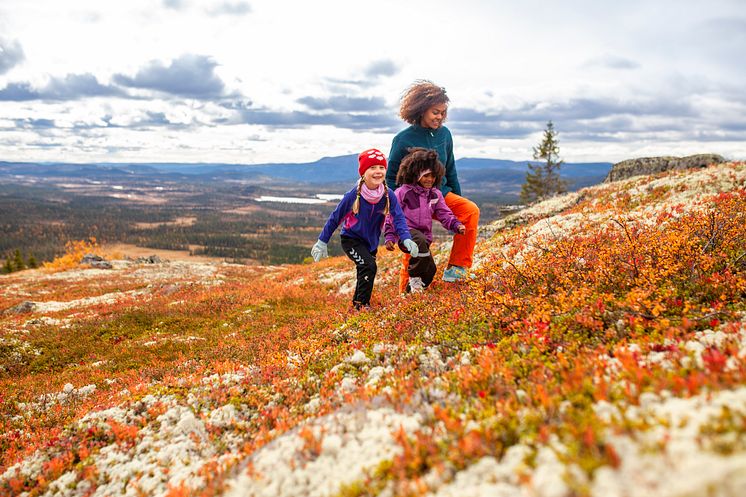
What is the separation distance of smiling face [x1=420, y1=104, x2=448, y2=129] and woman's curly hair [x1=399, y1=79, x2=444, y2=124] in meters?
0.06

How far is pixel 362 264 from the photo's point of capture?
9375mm

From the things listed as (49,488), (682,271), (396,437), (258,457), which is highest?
(682,271)

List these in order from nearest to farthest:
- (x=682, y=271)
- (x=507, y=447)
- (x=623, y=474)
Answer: (x=623, y=474) < (x=507, y=447) < (x=682, y=271)

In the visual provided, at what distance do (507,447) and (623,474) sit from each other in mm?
927

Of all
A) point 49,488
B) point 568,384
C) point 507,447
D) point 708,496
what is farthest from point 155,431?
point 708,496

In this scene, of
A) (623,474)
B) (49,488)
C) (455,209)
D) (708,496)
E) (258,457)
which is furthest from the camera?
(455,209)

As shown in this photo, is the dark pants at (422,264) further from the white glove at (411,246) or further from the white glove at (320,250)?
the white glove at (320,250)

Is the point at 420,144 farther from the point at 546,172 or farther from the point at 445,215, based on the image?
the point at 546,172

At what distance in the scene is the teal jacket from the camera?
9312mm

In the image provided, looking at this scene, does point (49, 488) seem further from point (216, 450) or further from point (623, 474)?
point (623, 474)

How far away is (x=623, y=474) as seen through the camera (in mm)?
2576

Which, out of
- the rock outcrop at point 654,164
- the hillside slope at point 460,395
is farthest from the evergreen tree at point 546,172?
the hillside slope at point 460,395

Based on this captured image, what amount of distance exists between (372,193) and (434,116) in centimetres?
218

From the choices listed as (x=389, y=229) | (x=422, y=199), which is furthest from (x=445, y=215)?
(x=389, y=229)
